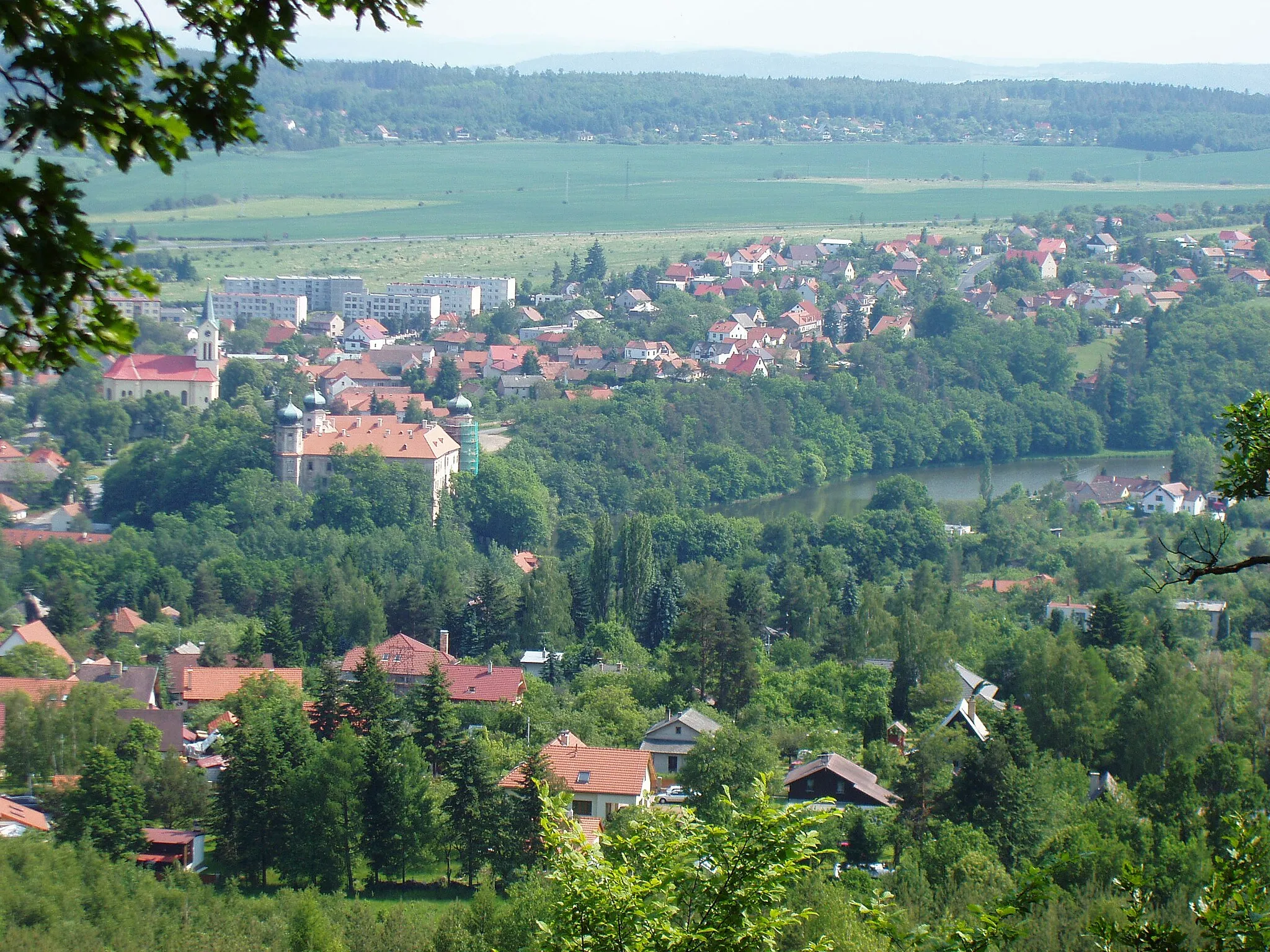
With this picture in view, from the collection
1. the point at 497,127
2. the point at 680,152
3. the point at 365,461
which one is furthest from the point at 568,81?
the point at 365,461

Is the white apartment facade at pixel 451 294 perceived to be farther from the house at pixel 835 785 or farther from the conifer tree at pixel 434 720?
the house at pixel 835 785

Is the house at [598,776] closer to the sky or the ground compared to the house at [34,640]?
closer to the sky

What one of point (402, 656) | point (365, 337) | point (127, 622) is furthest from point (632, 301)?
point (402, 656)

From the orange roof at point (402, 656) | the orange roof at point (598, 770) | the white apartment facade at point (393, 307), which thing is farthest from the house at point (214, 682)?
the white apartment facade at point (393, 307)

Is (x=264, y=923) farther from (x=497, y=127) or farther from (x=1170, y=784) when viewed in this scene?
(x=497, y=127)

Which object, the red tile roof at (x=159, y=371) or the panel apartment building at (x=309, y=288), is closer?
the red tile roof at (x=159, y=371)

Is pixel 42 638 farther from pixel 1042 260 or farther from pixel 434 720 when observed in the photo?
pixel 1042 260

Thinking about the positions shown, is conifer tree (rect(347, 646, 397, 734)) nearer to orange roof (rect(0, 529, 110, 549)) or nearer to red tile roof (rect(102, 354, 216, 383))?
orange roof (rect(0, 529, 110, 549))

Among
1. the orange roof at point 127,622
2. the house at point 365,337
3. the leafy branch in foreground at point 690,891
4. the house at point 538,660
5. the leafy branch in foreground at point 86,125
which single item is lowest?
the orange roof at point 127,622
